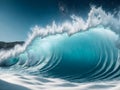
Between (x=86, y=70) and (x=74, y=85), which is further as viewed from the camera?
(x=86, y=70)

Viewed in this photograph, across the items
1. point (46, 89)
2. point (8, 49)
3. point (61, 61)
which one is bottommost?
point (46, 89)

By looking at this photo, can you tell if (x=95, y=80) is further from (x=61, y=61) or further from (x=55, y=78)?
(x=61, y=61)

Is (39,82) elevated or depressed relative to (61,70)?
depressed

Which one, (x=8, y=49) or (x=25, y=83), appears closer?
(x=25, y=83)

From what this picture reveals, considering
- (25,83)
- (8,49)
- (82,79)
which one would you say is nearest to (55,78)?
(82,79)

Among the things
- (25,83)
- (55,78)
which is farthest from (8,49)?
(25,83)

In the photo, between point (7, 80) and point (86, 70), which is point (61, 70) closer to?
point (86, 70)

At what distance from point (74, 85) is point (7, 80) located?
1885mm

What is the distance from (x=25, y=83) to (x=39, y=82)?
0.55m

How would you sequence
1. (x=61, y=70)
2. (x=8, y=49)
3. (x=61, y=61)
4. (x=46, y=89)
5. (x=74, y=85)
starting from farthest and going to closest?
(x=8, y=49) → (x=61, y=61) → (x=61, y=70) → (x=74, y=85) → (x=46, y=89)

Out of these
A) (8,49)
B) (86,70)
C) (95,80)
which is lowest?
(95,80)

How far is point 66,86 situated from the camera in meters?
8.15

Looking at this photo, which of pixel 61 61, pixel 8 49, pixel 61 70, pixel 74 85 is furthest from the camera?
pixel 8 49

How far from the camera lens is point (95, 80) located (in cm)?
849
